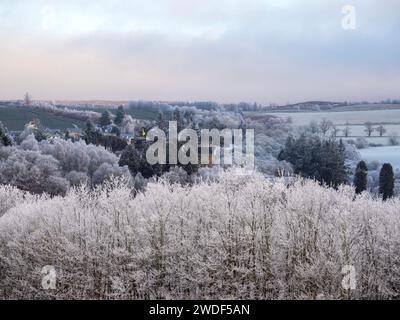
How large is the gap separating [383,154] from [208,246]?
36983 mm

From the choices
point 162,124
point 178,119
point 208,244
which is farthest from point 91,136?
point 208,244

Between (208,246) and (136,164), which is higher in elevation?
(136,164)

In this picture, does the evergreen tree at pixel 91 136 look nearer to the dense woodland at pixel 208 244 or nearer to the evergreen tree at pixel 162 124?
the evergreen tree at pixel 162 124

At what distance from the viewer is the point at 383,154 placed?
57906mm

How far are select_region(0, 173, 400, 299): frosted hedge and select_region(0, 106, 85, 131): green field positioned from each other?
49876 millimetres

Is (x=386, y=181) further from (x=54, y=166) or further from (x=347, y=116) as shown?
(x=54, y=166)

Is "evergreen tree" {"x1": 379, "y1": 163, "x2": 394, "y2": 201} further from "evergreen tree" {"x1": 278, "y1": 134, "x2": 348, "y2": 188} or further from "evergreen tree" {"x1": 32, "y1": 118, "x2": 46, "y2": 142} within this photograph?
"evergreen tree" {"x1": 32, "y1": 118, "x2": 46, "y2": 142}

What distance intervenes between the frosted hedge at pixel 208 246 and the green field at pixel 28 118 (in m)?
49.9

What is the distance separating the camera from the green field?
77400 millimetres

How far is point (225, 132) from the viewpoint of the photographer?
66.3 metres

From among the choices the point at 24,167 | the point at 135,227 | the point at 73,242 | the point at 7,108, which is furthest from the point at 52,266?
the point at 7,108
